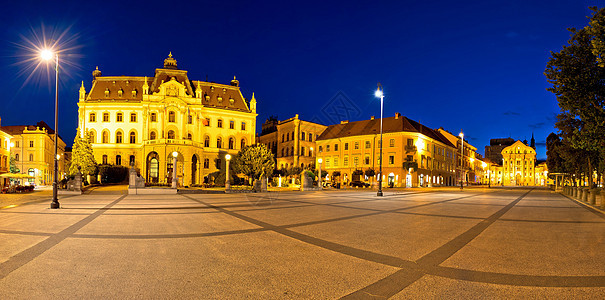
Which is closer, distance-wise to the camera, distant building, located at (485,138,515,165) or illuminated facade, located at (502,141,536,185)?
illuminated facade, located at (502,141,536,185)

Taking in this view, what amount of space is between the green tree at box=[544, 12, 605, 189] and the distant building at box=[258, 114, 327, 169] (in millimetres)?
55969

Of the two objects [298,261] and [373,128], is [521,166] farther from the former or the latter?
[298,261]

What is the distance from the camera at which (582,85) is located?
14.7 metres

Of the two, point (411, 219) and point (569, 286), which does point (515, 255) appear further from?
point (411, 219)

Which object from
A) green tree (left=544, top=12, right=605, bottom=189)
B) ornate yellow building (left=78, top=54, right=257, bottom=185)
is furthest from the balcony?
green tree (left=544, top=12, right=605, bottom=189)

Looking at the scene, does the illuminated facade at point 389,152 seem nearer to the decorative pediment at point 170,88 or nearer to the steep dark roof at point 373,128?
the steep dark roof at point 373,128

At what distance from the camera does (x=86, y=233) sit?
9438 millimetres

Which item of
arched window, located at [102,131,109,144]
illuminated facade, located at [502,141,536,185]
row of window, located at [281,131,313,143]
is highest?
row of window, located at [281,131,313,143]

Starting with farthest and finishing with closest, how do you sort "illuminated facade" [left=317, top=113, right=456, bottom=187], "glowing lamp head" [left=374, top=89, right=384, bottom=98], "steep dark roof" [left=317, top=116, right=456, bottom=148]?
1. "steep dark roof" [left=317, top=116, right=456, bottom=148]
2. "illuminated facade" [left=317, top=113, right=456, bottom=187]
3. "glowing lamp head" [left=374, top=89, right=384, bottom=98]

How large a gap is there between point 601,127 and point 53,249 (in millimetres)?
19258

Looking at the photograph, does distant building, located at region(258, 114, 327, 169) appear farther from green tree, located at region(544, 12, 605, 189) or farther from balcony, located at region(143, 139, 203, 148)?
green tree, located at region(544, 12, 605, 189)

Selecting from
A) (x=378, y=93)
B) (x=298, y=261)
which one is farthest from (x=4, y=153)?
(x=298, y=261)

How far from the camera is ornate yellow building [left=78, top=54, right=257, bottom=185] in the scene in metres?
56.6

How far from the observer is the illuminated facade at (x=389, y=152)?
61250 mm
